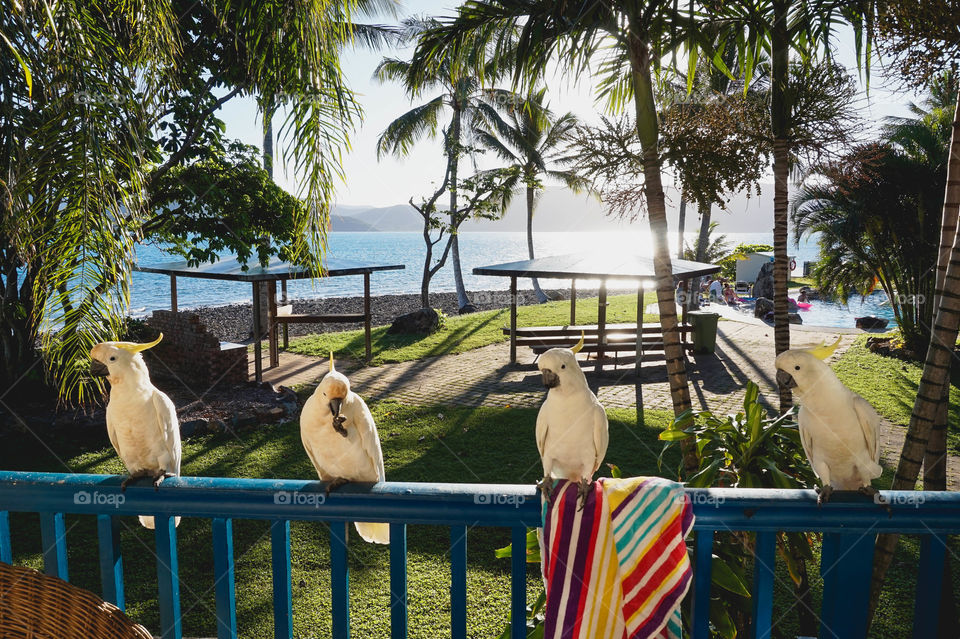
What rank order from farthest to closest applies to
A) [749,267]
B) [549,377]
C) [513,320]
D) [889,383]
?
[749,267] < [513,320] < [889,383] < [549,377]

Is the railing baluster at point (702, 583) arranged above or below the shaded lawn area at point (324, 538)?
above

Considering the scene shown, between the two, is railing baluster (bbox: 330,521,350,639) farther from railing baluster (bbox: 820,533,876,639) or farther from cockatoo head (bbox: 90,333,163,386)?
railing baluster (bbox: 820,533,876,639)

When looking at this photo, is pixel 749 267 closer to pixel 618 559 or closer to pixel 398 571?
pixel 618 559

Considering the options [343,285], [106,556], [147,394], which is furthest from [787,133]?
[343,285]

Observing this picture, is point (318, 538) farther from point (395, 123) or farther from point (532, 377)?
point (395, 123)

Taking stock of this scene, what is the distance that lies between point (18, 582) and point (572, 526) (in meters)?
1.53

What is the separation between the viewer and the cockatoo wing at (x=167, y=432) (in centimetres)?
231

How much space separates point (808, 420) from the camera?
2303mm

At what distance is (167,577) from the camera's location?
187 centimetres

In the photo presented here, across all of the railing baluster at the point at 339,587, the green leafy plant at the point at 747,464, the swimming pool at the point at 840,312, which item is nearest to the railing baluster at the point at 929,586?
the green leafy plant at the point at 747,464

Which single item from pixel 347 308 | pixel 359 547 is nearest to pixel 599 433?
pixel 359 547

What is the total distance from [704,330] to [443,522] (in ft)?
41.0

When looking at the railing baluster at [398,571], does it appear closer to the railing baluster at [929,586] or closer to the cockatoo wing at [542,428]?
the cockatoo wing at [542,428]

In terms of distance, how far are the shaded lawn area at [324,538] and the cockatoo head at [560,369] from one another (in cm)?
267
